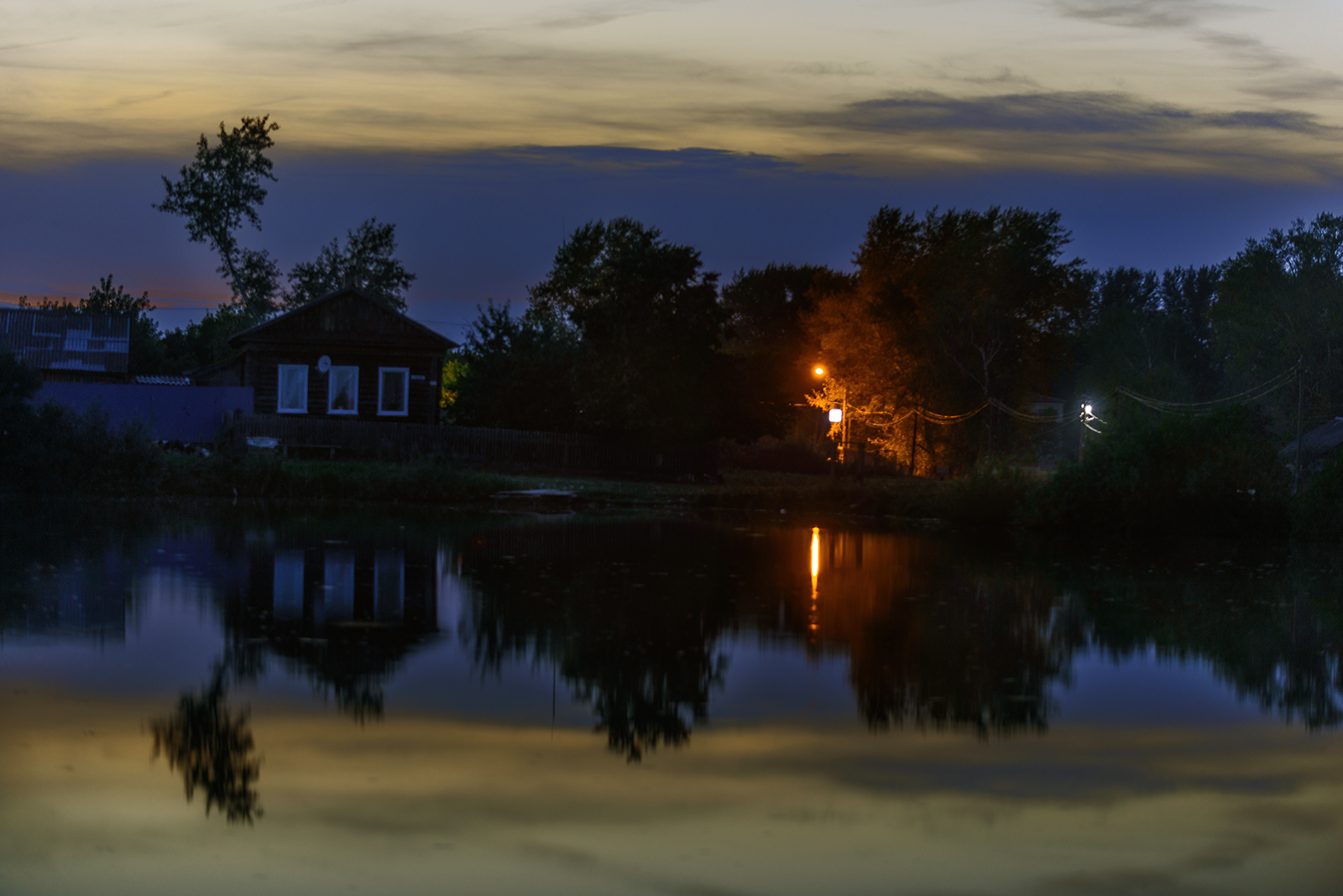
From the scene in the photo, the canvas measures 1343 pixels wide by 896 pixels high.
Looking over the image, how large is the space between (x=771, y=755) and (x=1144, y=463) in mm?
24287

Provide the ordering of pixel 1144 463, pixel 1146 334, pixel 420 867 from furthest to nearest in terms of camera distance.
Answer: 1. pixel 1146 334
2. pixel 1144 463
3. pixel 420 867

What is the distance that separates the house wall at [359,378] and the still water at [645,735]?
1150 inches

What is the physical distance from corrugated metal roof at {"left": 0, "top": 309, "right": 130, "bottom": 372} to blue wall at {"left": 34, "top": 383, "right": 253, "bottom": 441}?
945cm

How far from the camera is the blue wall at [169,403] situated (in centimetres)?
4453

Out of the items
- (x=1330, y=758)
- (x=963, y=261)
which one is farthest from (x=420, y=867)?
(x=963, y=261)

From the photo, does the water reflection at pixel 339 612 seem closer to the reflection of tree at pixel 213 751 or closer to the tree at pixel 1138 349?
the reflection of tree at pixel 213 751

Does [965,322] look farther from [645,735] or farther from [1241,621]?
[645,735]

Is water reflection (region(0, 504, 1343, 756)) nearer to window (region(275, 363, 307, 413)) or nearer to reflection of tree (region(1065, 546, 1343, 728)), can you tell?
reflection of tree (region(1065, 546, 1343, 728))

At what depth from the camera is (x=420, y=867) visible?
20.3ft

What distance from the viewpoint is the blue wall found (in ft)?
146

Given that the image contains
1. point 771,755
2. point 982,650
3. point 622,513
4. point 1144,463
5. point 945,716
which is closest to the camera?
point 771,755

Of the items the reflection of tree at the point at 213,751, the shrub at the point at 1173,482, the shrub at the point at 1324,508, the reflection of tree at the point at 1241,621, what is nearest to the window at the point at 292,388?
the shrub at the point at 1173,482

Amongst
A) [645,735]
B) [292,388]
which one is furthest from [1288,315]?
[645,735]

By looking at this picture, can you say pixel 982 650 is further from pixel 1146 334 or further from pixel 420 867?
pixel 1146 334
